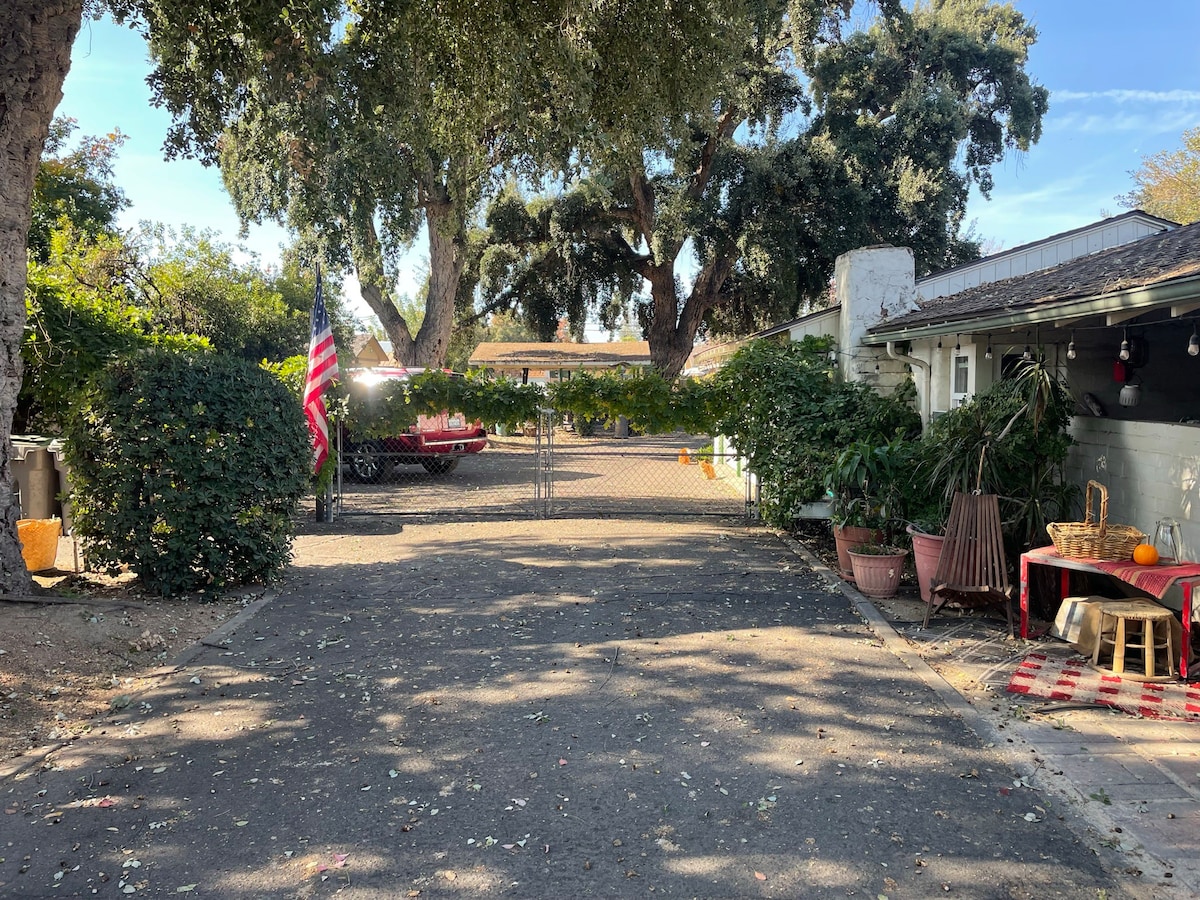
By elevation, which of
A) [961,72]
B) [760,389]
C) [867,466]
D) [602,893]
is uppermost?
[961,72]

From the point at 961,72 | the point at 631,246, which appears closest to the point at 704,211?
the point at 631,246

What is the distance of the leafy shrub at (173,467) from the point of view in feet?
23.5

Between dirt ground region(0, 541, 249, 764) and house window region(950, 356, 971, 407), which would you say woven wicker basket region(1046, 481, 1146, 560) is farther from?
dirt ground region(0, 541, 249, 764)

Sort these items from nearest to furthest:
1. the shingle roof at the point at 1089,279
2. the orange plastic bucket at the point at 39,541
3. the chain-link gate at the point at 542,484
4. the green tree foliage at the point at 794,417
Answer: the shingle roof at the point at 1089,279
the orange plastic bucket at the point at 39,541
the green tree foliage at the point at 794,417
the chain-link gate at the point at 542,484

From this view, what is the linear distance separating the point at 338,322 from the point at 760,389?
28107mm

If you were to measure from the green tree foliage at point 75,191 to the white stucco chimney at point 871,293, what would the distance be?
67.7 feet

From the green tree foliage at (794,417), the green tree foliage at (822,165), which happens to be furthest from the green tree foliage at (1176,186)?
the green tree foliage at (794,417)

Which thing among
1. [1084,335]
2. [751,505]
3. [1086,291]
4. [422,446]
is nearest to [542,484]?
[422,446]

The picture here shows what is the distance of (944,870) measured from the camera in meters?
3.29

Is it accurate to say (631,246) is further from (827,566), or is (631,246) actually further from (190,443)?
(190,443)

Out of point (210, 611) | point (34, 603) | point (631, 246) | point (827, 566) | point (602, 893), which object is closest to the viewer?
point (602, 893)

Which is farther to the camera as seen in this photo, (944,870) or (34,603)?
(34,603)

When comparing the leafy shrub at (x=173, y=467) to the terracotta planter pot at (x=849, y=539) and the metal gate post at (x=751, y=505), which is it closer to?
the terracotta planter pot at (x=849, y=539)

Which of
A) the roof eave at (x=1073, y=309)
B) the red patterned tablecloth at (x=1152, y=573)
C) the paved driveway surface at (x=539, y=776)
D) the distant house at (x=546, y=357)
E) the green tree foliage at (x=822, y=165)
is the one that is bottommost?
the paved driveway surface at (x=539, y=776)
